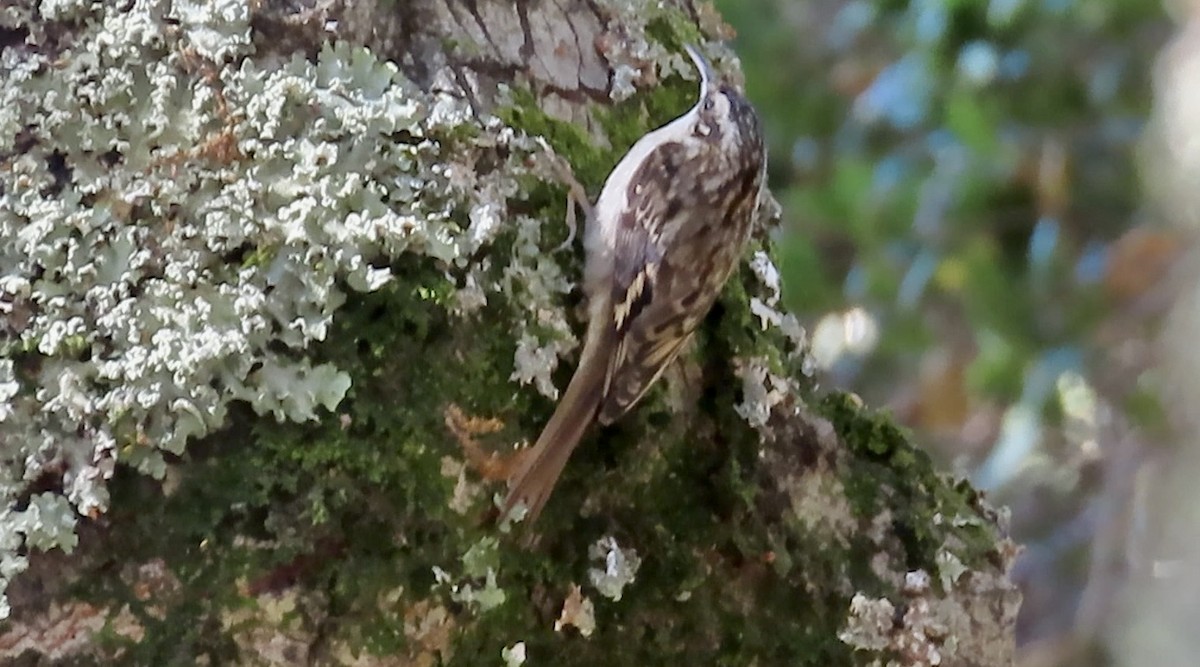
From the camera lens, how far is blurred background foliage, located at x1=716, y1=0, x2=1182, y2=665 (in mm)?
2079

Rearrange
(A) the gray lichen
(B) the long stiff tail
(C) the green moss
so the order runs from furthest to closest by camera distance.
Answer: (C) the green moss
(B) the long stiff tail
(A) the gray lichen

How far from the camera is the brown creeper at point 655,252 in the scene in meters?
0.91

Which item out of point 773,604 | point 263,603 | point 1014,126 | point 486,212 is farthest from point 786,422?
point 1014,126

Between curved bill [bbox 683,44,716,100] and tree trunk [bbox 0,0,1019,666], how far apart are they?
0.57ft

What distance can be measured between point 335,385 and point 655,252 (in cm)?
37

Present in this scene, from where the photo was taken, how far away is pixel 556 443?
891mm

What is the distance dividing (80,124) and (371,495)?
1.12 ft

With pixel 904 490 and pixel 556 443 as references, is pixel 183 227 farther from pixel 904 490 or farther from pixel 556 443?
pixel 904 490

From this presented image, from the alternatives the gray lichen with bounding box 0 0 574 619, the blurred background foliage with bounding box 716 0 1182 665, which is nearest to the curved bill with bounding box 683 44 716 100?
the gray lichen with bounding box 0 0 574 619

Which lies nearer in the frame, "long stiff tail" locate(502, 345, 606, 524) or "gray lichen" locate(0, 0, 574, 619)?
"gray lichen" locate(0, 0, 574, 619)

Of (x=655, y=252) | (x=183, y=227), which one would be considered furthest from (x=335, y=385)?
(x=655, y=252)

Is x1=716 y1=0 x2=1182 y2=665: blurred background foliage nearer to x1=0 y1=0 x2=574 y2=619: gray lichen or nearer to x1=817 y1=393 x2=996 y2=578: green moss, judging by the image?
x1=817 y1=393 x2=996 y2=578: green moss

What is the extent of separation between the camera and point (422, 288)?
855mm

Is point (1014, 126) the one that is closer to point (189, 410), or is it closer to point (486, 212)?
point (486, 212)
